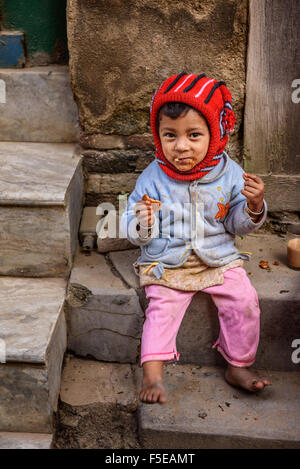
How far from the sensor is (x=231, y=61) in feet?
7.28

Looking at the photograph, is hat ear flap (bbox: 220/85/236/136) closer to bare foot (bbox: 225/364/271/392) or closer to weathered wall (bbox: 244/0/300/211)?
weathered wall (bbox: 244/0/300/211)

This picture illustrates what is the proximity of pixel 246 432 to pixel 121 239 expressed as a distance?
95cm

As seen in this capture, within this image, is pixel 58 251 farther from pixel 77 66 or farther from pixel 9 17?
pixel 9 17

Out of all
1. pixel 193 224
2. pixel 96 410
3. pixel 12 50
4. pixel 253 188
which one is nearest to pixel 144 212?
pixel 193 224

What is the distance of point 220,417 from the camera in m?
1.77

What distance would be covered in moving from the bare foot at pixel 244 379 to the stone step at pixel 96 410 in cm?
37

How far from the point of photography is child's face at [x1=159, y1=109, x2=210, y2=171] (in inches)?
70.3

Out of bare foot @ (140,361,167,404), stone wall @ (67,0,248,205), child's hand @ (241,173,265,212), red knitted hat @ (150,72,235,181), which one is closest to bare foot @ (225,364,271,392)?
bare foot @ (140,361,167,404)

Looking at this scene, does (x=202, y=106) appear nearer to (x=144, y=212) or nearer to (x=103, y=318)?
(x=144, y=212)

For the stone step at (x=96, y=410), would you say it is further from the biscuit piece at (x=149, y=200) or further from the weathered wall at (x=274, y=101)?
the weathered wall at (x=274, y=101)

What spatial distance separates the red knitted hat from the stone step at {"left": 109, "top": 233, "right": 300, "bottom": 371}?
1.56 feet
